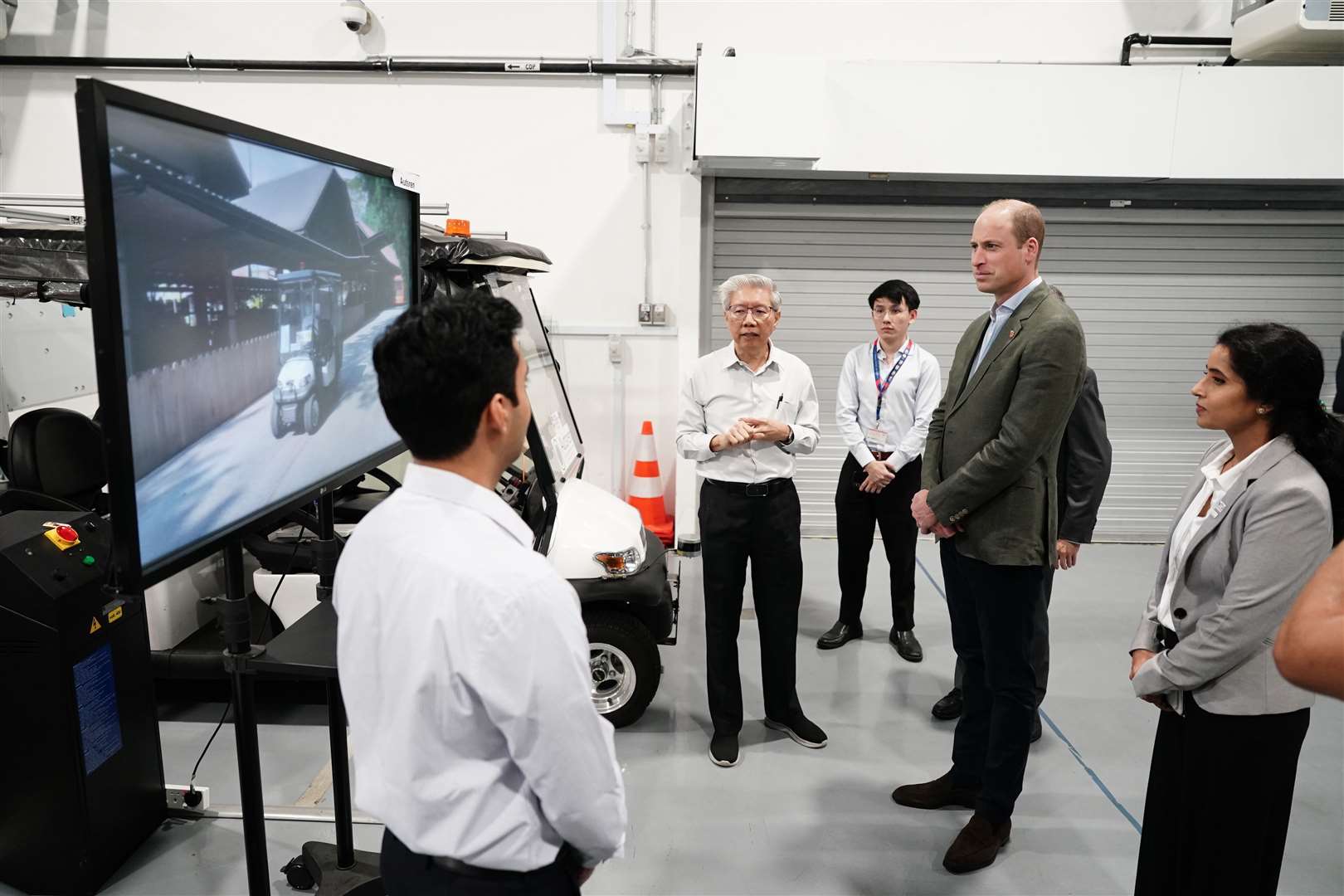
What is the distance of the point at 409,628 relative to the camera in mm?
1193

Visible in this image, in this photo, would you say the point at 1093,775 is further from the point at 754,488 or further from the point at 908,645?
the point at 754,488

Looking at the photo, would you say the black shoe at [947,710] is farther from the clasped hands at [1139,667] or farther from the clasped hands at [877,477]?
the clasped hands at [1139,667]

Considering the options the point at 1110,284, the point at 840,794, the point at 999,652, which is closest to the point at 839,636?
the point at 840,794

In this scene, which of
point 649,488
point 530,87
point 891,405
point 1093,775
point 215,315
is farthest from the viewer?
point 649,488

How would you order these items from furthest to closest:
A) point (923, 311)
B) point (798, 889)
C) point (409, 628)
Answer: point (923, 311), point (798, 889), point (409, 628)

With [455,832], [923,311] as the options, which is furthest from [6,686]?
[923,311]

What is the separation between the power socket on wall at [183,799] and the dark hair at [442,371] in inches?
95.3

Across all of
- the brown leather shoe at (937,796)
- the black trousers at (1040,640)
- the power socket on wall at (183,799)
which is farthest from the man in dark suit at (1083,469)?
the power socket on wall at (183,799)

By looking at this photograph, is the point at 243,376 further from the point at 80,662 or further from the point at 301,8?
the point at 301,8

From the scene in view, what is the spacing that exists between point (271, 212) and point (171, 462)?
0.60m

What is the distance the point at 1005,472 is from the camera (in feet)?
8.19

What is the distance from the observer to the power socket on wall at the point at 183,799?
2.95 m

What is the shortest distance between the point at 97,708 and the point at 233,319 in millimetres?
1668

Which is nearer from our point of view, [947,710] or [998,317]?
[998,317]
